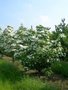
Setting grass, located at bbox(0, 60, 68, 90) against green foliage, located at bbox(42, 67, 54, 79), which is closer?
grass, located at bbox(0, 60, 68, 90)

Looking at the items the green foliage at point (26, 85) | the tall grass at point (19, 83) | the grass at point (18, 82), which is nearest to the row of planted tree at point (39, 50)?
the grass at point (18, 82)

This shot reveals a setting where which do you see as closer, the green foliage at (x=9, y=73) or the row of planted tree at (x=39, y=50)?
the green foliage at (x=9, y=73)

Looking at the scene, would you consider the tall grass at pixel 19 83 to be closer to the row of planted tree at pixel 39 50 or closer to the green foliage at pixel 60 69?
the row of planted tree at pixel 39 50

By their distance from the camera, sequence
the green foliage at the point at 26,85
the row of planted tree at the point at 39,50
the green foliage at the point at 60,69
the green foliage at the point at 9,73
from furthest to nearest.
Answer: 1. the green foliage at the point at 60,69
2. the row of planted tree at the point at 39,50
3. the green foliage at the point at 9,73
4. the green foliage at the point at 26,85

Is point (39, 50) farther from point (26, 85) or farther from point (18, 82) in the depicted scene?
point (26, 85)

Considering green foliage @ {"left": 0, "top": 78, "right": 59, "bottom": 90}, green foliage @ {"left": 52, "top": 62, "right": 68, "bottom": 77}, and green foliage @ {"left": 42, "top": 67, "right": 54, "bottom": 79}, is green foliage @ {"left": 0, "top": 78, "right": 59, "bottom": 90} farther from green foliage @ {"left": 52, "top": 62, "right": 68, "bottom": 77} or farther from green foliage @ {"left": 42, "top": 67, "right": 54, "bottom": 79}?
green foliage @ {"left": 52, "top": 62, "right": 68, "bottom": 77}

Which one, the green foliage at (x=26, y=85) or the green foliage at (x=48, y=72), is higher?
the green foliage at (x=48, y=72)

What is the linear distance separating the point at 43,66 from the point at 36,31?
1.53 meters

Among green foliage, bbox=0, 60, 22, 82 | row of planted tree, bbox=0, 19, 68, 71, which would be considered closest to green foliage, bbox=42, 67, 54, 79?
row of planted tree, bbox=0, 19, 68, 71

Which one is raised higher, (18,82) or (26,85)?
(18,82)

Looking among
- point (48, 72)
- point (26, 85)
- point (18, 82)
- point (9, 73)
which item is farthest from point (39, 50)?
point (26, 85)

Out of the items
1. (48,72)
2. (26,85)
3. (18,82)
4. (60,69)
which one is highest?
(60,69)

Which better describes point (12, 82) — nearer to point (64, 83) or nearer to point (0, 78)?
point (0, 78)

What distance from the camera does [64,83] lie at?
1295 cm
